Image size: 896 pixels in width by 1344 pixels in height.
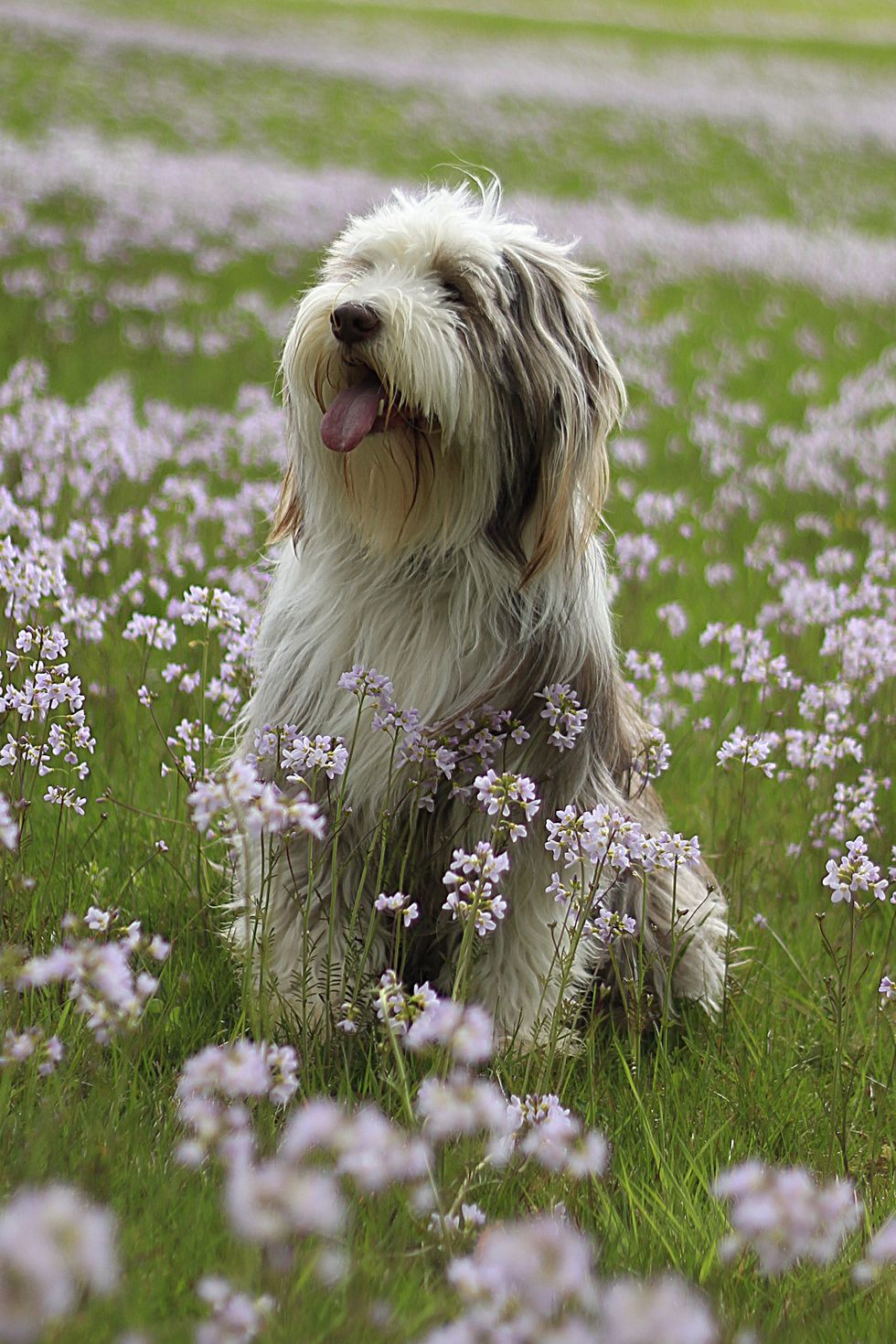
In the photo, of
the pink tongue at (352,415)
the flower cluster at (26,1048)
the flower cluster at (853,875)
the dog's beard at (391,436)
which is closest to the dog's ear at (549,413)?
the dog's beard at (391,436)

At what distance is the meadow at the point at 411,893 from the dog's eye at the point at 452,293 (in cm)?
78

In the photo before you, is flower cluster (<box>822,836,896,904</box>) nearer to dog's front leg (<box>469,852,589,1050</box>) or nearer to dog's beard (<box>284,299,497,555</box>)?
dog's front leg (<box>469,852,589,1050</box>)

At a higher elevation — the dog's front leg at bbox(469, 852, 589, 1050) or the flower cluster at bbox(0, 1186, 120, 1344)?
the dog's front leg at bbox(469, 852, 589, 1050)

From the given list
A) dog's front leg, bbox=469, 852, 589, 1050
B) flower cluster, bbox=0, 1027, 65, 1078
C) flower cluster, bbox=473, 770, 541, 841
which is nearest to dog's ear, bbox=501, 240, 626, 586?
dog's front leg, bbox=469, 852, 589, 1050

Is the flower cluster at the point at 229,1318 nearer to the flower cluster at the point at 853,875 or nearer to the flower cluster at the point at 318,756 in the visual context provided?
the flower cluster at the point at 318,756

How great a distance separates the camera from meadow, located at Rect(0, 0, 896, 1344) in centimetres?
188

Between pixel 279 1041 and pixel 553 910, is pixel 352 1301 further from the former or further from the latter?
pixel 553 910

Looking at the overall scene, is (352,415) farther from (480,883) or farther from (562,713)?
(480,883)

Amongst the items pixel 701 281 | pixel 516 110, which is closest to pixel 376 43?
pixel 516 110

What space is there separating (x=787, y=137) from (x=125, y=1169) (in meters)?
33.0

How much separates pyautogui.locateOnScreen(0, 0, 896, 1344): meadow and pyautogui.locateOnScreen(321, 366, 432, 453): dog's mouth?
53cm

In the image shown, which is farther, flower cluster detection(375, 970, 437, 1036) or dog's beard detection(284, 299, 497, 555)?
dog's beard detection(284, 299, 497, 555)

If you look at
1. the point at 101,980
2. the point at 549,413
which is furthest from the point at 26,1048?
the point at 549,413

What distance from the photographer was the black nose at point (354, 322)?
11.4 ft
